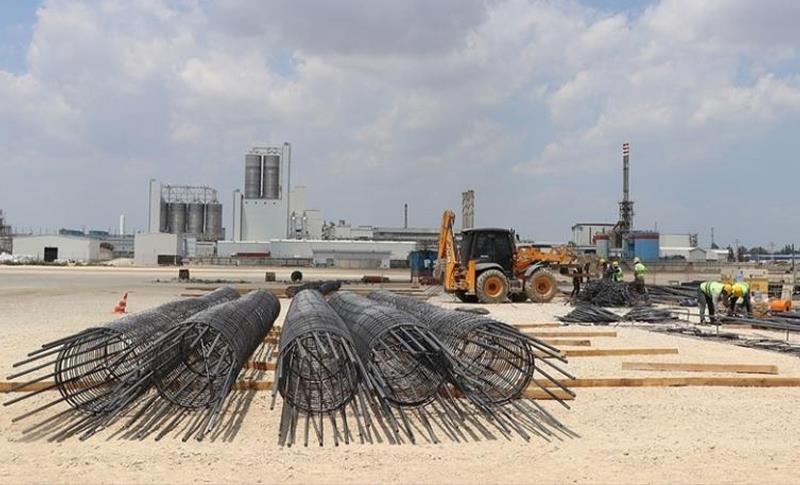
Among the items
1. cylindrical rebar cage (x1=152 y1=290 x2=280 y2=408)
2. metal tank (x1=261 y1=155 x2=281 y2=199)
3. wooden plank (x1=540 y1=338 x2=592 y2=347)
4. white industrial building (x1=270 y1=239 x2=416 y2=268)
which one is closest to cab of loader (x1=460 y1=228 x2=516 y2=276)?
wooden plank (x1=540 y1=338 x2=592 y2=347)

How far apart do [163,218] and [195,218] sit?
16.6 feet

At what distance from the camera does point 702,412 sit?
26.6ft

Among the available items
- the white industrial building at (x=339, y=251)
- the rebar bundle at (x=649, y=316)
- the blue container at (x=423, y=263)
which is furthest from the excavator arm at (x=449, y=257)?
the white industrial building at (x=339, y=251)

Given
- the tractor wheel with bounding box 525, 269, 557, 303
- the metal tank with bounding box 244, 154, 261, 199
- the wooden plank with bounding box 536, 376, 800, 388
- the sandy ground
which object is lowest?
the sandy ground

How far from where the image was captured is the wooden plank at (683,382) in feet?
30.2

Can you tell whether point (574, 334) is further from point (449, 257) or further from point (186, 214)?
point (186, 214)

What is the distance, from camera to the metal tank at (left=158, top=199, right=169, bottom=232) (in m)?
111

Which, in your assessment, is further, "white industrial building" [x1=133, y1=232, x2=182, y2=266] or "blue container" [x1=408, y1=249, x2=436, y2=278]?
"white industrial building" [x1=133, y1=232, x2=182, y2=266]

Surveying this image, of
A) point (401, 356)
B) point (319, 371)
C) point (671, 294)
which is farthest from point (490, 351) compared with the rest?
point (671, 294)

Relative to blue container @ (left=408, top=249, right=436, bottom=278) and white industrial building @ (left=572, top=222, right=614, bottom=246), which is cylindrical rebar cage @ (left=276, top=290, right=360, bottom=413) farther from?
white industrial building @ (left=572, top=222, right=614, bottom=246)

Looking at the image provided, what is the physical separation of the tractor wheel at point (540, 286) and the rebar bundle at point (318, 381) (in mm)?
15639

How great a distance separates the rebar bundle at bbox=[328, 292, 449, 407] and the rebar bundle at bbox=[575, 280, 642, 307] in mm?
14240

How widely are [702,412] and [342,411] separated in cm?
419

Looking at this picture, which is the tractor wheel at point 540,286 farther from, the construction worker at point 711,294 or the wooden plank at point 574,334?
the wooden plank at point 574,334
